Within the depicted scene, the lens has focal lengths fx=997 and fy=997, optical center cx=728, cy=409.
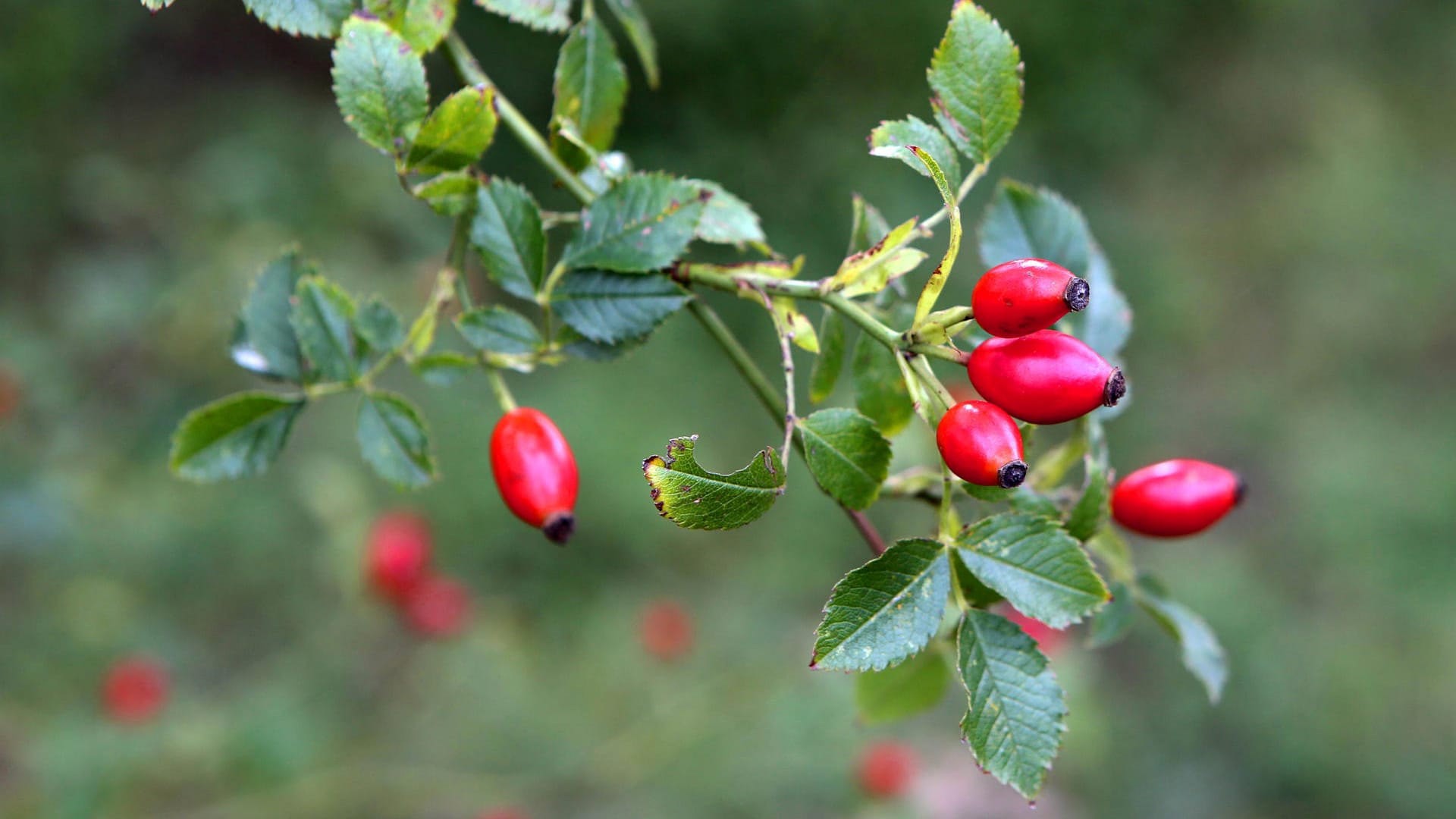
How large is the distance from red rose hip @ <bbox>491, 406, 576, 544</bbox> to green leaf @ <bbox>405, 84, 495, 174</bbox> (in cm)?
27

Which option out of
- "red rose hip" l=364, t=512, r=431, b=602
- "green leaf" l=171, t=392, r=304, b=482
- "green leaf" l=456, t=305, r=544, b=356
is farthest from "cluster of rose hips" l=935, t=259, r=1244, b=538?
"red rose hip" l=364, t=512, r=431, b=602

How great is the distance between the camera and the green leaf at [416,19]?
3.36ft

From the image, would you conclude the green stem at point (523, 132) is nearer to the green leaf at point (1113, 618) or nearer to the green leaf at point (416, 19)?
the green leaf at point (416, 19)

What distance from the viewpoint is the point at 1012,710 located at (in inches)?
33.7

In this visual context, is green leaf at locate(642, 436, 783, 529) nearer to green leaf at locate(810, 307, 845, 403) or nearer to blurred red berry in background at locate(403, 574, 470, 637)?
green leaf at locate(810, 307, 845, 403)

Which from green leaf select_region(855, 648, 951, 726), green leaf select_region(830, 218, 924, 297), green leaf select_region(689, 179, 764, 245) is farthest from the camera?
green leaf select_region(855, 648, 951, 726)

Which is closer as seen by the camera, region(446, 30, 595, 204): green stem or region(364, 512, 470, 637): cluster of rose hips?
region(446, 30, 595, 204): green stem

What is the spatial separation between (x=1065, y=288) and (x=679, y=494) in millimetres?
340

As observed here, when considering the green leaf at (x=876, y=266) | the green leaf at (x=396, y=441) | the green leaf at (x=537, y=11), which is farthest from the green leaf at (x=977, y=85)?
the green leaf at (x=396, y=441)

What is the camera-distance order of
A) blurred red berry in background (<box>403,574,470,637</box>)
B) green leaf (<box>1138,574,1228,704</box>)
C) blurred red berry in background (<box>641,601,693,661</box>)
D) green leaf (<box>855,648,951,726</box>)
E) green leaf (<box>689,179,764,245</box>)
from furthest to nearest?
blurred red berry in background (<box>641,601,693,661</box>) < blurred red berry in background (<box>403,574,470,637</box>) < green leaf (<box>855,648,951,726</box>) < green leaf (<box>1138,574,1228,704</box>) < green leaf (<box>689,179,764,245</box>)

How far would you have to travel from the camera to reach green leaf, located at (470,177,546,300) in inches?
41.7

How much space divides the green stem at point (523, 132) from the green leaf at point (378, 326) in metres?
0.25

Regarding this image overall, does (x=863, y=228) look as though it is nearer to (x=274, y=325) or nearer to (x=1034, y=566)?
(x=1034, y=566)

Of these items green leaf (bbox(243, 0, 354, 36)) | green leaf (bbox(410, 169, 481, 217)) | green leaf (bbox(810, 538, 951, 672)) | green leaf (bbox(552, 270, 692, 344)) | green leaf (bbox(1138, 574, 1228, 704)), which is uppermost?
green leaf (bbox(243, 0, 354, 36))
